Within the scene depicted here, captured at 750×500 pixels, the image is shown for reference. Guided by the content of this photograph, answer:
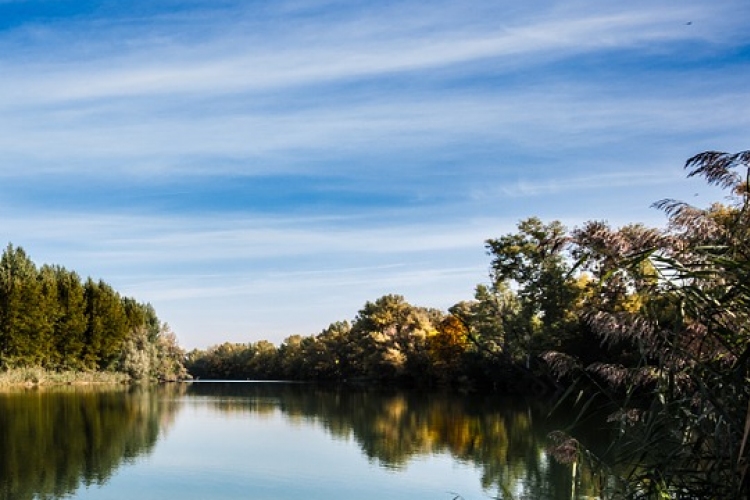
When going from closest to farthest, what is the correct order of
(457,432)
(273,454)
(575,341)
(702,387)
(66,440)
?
1. (702,387)
2. (273,454)
3. (66,440)
4. (457,432)
5. (575,341)

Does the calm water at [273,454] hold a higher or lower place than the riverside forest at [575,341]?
lower

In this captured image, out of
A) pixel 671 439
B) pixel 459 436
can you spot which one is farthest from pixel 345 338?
pixel 671 439

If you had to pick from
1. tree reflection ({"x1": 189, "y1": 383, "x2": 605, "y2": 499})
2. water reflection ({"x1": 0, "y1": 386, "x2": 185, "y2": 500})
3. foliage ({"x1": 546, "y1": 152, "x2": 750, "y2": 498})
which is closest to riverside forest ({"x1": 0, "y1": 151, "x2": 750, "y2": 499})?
foliage ({"x1": 546, "y1": 152, "x2": 750, "y2": 498})

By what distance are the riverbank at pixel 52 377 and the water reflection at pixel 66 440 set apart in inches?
582

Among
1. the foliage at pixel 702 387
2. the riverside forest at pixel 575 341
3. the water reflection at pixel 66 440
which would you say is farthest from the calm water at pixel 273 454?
the foliage at pixel 702 387

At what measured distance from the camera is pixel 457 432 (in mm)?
24453

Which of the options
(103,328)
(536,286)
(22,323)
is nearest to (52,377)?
(22,323)

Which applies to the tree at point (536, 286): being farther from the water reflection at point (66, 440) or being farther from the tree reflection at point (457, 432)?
the water reflection at point (66, 440)

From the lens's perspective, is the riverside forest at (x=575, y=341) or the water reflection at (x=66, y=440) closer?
the riverside forest at (x=575, y=341)

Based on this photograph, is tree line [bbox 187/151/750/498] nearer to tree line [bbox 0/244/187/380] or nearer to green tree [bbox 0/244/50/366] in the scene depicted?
tree line [bbox 0/244/187/380]

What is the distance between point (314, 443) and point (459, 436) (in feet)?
14.2

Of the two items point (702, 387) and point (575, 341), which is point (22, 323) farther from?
point (702, 387)

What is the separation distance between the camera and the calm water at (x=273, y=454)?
591 inches

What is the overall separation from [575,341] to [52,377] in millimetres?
36300
